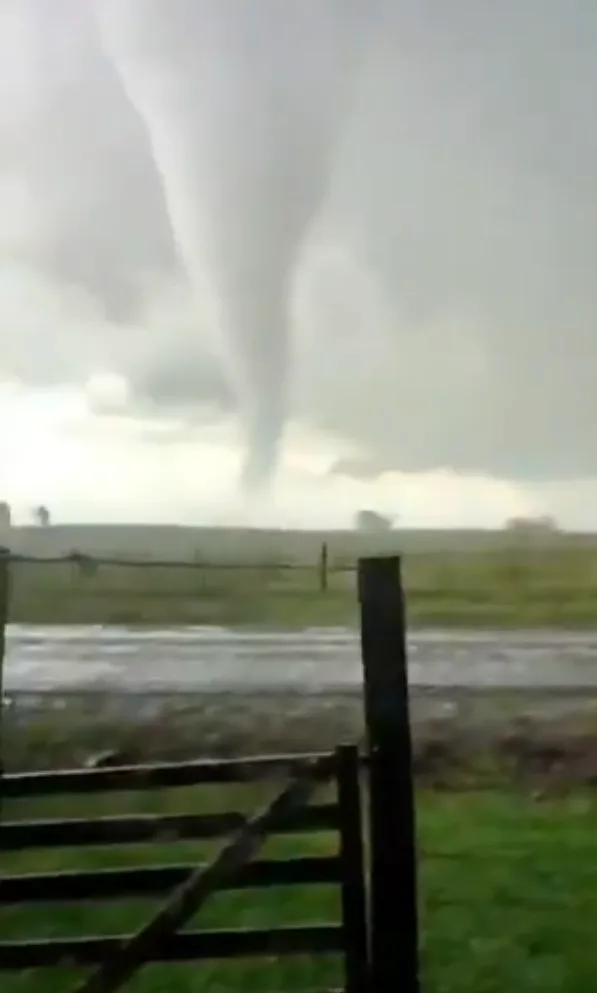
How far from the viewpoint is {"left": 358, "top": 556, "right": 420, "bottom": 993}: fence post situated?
5.92 feet

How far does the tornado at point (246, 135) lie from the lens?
2.17 metres

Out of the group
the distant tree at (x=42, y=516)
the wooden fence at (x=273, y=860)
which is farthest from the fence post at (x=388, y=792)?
the distant tree at (x=42, y=516)

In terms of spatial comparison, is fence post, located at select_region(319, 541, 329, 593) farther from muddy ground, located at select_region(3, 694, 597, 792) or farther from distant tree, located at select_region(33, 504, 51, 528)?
distant tree, located at select_region(33, 504, 51, 528)

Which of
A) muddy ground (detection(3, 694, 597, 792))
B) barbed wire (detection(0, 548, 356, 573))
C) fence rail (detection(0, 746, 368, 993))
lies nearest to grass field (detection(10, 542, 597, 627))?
barbed wire (detection(0, 548, 356, 573))

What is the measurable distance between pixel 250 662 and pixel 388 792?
38 cm

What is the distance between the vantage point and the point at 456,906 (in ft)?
6.60

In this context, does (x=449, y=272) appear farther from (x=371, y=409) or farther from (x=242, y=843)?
(x=242, y=843)

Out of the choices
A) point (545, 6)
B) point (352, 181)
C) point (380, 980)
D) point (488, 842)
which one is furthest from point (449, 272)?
point (380, 980)

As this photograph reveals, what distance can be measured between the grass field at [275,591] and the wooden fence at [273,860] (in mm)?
288

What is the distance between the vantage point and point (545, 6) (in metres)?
2.27

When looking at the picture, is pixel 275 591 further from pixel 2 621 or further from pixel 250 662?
pixel 2 621

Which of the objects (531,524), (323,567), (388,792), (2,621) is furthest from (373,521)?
(2,621)

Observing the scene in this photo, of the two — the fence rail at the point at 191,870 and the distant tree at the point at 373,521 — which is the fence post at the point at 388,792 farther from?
the distant tree at the point at 373,521

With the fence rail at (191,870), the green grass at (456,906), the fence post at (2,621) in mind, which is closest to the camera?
the fence rail at (191,870)
